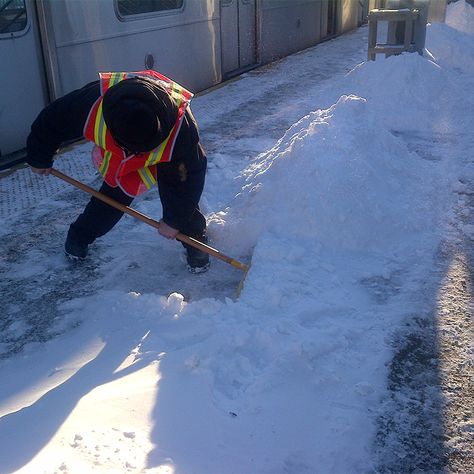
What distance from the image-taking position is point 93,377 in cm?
242

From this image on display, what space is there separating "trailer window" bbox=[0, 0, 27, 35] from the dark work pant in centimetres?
227

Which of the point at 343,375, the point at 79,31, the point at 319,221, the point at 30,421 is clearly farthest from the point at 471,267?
the point at 79,31

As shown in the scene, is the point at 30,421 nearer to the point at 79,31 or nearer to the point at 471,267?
the point at 471,267

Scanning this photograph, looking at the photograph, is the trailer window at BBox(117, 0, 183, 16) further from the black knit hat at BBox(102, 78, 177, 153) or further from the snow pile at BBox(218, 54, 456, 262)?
the black knit hat at BBox(102, 78, 177, 153)

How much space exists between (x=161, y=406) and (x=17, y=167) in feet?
11.3

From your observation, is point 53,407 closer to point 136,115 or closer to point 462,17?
point 136,115

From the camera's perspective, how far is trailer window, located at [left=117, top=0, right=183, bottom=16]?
19.9ft

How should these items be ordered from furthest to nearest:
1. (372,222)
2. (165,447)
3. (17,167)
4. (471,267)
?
1. (17,167)
2. (372,222)
3. (471,267)
4. (165,447)

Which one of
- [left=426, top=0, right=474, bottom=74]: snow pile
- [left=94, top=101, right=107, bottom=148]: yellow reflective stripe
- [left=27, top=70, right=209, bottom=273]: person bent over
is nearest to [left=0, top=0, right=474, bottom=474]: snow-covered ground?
[left=27, top=70, right=209, bottom=273]: person bent over

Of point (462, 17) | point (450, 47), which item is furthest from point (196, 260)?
point (462, 17)

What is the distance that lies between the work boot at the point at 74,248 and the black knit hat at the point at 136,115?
3.67 feet

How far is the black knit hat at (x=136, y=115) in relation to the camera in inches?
Answer: 94.8

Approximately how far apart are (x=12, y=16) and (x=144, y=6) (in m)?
1.92

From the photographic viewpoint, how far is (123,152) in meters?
2.84
